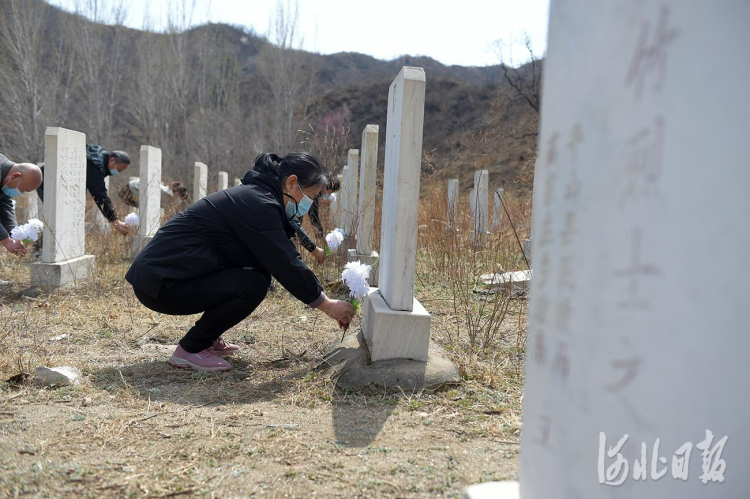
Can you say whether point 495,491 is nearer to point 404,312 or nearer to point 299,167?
point 404,312

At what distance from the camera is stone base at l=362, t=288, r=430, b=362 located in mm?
2641

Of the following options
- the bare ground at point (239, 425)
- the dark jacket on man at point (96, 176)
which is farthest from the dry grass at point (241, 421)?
the dark jacket on man at point (96, 176)

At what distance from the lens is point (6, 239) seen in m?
4.28

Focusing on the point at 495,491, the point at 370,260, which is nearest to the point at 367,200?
the point at 370,260

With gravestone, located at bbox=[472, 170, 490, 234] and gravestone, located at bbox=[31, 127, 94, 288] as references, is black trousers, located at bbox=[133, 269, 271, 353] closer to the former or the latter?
gravestone, located at bbox=[472, 170, 490, 234]

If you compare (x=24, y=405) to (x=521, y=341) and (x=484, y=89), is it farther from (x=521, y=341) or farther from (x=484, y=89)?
(x=484, y=89)

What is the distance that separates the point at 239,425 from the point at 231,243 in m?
1.05

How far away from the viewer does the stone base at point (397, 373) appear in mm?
2562

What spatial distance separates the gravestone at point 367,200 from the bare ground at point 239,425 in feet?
6.31

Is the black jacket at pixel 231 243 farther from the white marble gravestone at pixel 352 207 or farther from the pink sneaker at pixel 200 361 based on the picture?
the white marble gravestone at pixel 352 207

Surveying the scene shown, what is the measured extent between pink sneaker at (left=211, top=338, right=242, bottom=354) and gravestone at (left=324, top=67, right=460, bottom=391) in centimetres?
81

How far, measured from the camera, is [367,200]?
5.40 meters

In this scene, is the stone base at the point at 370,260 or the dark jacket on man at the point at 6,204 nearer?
the dark jacket on man at the point at 6,204

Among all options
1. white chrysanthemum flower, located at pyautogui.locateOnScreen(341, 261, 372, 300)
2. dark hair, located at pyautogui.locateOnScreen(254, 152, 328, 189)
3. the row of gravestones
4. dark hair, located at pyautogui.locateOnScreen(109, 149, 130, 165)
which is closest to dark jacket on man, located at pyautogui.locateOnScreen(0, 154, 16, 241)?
the row of gravestones
